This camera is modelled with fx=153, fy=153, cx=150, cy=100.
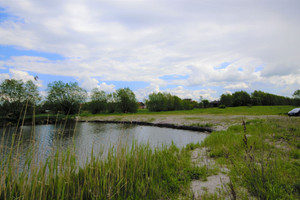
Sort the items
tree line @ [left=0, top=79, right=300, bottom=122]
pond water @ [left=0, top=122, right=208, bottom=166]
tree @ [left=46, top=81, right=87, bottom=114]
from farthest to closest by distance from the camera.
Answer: tree @ [left=46, top=81, right=87, bottom=114] < tree line @ [left=0, top=79, right=300, bottom=122] < pond water @ [left=0, top=122, right=208, bottom=166]

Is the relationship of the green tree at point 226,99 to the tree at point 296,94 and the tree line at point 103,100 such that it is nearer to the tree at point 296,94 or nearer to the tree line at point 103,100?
the tree line at point 103,100

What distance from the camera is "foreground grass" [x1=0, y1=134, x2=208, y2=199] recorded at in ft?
12.9

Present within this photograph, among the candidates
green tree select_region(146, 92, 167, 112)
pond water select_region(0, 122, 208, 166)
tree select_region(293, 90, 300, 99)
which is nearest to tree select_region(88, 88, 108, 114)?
green tree select_region(146, 92, 167, 112)

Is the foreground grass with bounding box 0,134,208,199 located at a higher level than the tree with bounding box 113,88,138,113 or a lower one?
lower

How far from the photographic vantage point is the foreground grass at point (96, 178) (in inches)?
155

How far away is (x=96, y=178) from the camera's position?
4840 millimetres

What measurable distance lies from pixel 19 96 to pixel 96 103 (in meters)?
33.6

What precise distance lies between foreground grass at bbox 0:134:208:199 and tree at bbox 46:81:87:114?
48295 millimetres

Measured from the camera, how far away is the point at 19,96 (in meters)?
34.4

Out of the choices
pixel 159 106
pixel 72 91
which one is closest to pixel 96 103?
pixel 72 91

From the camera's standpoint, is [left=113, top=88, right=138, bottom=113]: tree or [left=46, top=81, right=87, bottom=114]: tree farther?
[left=113, top=88, right=138, bottom=113]: tree

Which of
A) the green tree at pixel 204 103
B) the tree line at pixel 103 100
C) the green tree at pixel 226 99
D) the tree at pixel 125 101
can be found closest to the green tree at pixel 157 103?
the tree line at pixel 103 100

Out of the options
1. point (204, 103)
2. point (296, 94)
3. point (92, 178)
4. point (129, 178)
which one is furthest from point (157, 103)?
point (92, 178)

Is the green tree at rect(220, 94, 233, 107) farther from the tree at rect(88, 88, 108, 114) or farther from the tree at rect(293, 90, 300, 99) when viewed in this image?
the tree at rect(88, 88, 108, 114)
